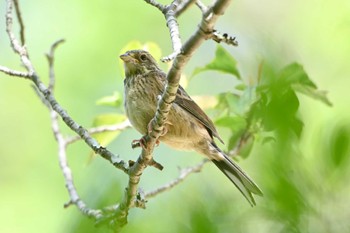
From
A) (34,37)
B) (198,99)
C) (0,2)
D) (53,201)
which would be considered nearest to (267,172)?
(198,99)

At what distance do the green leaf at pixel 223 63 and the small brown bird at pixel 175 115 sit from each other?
2.07ft

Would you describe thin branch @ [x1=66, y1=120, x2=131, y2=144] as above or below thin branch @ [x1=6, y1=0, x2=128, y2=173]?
below

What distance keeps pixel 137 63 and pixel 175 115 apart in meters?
0.57

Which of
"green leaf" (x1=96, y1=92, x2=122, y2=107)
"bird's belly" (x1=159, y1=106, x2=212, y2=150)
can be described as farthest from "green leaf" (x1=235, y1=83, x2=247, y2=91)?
"green leaf" (x1=96, y1=92, x2=122, y2=107)

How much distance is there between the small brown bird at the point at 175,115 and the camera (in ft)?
13.4

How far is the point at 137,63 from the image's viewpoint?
15.1 feet

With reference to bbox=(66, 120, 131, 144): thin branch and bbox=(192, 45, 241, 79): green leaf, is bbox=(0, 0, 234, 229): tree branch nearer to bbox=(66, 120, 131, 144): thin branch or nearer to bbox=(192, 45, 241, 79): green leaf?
bbox=(66, 120, 131, 144): thin branch

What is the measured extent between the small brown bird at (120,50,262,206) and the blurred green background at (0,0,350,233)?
0.31m

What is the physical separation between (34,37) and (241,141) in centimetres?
457

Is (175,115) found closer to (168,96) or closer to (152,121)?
(152,121)

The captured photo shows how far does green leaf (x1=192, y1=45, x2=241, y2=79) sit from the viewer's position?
138 inches

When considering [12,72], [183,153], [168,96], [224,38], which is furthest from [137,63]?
[224,38]

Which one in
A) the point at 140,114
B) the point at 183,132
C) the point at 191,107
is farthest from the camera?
the point at 191,107

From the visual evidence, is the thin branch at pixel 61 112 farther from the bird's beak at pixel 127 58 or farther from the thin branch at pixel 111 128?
the bird's beak at pixel 127 58
